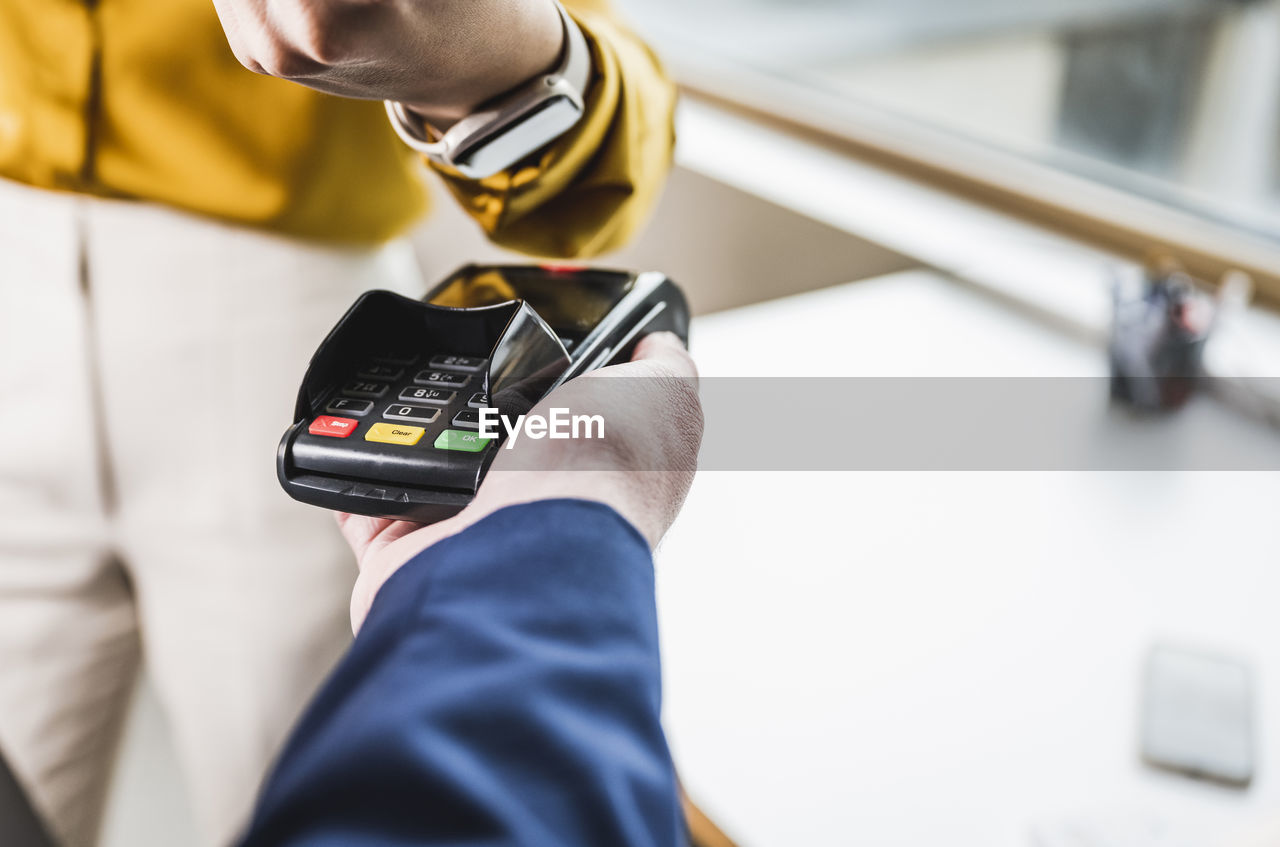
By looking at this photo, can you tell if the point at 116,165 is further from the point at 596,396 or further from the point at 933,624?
the point at 933,624

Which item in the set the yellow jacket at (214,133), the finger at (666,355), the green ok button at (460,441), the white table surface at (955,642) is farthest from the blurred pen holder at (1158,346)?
the green ok button at (460,441)

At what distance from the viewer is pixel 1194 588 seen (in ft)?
1.88

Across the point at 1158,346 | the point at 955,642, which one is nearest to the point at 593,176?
the point at 955,642

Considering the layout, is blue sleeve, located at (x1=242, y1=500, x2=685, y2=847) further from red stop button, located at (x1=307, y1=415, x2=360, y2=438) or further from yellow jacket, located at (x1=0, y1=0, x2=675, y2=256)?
yellow jacket, located at (x1=0, y1=0, x2=675, y2=256)

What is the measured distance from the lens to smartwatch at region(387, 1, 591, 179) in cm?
30

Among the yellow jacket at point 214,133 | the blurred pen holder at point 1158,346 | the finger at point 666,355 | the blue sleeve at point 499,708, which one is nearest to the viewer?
the blue sleeve at point 499,708

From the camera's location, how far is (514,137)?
1.05ft

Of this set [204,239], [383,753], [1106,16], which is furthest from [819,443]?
[1106,16]

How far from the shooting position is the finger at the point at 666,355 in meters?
0.29

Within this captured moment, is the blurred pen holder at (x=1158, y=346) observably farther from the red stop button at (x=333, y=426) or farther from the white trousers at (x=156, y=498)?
the red stop button at (x=333, y=426)

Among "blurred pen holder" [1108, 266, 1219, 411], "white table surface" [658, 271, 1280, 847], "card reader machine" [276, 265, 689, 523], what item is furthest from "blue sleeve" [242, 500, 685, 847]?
"blurred pen holder" [1108, 266, 1219, 411]

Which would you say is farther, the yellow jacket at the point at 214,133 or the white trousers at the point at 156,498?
the white trousers at the point at 156,498

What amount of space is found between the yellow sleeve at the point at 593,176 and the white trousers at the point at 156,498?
0.33 feet

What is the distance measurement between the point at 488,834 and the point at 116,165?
0.51 m
